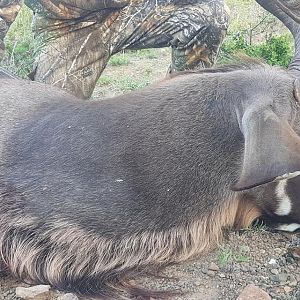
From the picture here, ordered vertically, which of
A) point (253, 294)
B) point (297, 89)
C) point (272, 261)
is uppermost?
point (297, 89)

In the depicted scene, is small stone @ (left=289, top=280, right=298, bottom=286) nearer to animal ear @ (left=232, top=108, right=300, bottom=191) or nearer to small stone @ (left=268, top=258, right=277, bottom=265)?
small stone @ (left=268, top=258, right=277, bottom=265)

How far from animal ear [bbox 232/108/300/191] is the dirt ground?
649mm

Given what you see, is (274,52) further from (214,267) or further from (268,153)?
(268,153)

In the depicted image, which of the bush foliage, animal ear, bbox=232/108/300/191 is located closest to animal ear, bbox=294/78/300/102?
animal ear, bbox=232/108/300/191

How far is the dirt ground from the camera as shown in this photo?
119 inches

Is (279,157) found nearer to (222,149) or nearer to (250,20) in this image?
(222,149)

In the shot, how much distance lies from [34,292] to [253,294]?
90 centimetres

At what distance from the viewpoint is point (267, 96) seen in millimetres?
2992

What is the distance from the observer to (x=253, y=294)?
9.37 ft

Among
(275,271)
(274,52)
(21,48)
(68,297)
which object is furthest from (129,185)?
(21,48)

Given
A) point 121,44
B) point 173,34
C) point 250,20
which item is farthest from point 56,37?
point 250,20

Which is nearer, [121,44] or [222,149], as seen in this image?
[222,149]

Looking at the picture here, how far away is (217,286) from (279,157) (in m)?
0.81

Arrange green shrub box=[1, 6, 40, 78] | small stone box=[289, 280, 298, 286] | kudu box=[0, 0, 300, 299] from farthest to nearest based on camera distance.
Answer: green shrub box=[1, 6, 40, 78] < small stone box=[289, 280, 298, 286] < kudu box=[0, 0, 300, 299]
